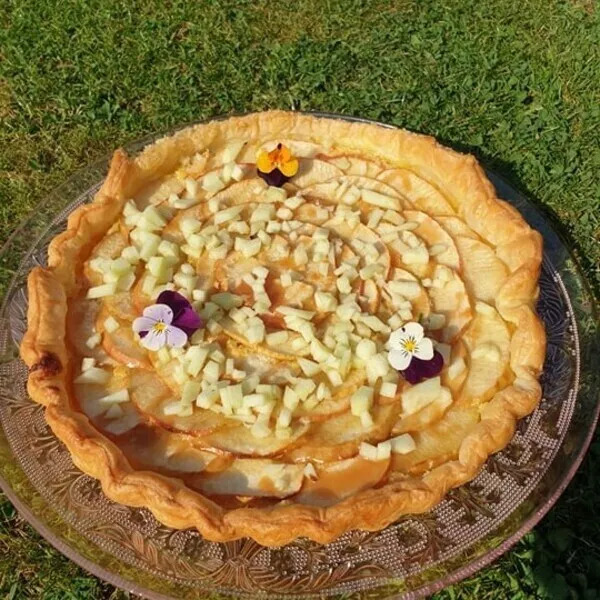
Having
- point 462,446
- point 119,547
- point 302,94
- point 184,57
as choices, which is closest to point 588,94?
point 302,94

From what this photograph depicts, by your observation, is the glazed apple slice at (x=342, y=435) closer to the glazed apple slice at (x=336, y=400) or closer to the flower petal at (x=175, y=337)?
the glazed apple slice at (x=336, y=400)

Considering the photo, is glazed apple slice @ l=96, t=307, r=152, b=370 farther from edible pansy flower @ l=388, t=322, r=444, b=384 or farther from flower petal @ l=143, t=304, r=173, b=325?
edible pansy flower @ l=388, t=322, r=444, b=384

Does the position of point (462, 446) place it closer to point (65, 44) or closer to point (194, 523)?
point (194, 523)

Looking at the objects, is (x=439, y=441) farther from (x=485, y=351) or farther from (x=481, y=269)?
(x=481, y=269)

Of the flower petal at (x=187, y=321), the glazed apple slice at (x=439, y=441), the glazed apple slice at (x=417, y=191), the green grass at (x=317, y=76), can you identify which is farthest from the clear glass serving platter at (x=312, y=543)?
the green grass at (x=317, y=76)

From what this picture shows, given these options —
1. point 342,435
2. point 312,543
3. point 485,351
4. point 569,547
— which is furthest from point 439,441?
point 569,547
